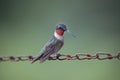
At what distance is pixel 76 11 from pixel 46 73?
3.27 ft

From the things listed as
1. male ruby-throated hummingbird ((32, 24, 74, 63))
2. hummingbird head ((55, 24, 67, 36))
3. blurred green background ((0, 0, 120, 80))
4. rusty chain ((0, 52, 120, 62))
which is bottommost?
rusty chain ((0, 52, 120, 62))

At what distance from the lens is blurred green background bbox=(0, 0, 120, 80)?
142 inches

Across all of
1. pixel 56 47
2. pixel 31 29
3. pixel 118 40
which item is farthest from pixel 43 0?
pixel 56 47

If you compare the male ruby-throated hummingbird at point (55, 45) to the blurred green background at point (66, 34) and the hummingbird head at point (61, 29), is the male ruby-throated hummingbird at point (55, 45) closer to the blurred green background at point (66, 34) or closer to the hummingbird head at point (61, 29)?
the hummingbird head at point (61, 29)

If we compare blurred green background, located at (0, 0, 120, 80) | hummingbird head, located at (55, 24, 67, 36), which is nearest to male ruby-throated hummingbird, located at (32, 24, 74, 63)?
hummingbird head, located at (55, 24, 67, 36)

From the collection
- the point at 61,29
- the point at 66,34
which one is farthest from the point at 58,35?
the point at 66,34

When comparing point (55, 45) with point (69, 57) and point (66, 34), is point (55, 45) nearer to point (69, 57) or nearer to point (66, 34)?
point (69, 57)

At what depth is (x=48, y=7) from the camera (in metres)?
4.59

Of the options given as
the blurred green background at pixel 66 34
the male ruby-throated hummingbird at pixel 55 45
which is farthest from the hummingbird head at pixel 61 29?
the blurred green background at pixel 66 34

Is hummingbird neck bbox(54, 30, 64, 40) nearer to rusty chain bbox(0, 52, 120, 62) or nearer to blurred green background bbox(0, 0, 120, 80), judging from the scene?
rusty chain bbox(0, 52, 120, 62)

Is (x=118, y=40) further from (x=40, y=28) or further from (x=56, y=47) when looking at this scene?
(x=56, y=47)

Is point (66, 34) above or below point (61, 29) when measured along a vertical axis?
above

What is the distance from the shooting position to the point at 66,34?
345 cm

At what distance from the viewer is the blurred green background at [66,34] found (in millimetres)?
3619
